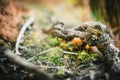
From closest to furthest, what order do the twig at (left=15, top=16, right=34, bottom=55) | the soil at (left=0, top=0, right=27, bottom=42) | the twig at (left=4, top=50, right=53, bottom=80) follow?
the twig at (left=4, top=50, right=53, bottom=80) → the twig at (left=15, top=16, right=34, bottom=55) → the soil at (left=0, top=0, right=27, bottom=42)

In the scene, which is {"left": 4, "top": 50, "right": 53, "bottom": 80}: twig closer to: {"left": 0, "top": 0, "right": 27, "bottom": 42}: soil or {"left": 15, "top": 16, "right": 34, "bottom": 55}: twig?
{"left": 15, "top": 16, "right": 34, "bottom": 55}: twig

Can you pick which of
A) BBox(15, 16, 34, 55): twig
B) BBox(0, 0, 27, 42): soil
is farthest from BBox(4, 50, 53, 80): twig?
BBox(0, 0, 27, 42): soil

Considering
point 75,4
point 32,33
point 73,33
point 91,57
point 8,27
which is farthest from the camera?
point 75,4

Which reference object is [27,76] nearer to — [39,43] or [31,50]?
[31,50]

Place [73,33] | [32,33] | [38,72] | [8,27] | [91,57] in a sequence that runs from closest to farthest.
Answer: [38,72], [91,57], [73,33], [8,27], [32,33]

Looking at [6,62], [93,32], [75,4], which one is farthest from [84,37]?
[75,4]

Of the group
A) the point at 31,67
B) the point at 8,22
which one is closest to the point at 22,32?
the point at 8,22

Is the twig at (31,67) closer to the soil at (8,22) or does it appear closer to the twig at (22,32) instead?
the twig at (22,32)

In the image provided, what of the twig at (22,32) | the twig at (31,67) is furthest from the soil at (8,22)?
the twig at (31,67)

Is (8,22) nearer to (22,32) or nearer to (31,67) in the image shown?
(22,32)

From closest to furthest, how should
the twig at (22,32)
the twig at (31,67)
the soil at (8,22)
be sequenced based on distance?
the twig at (31,67)
the twig at (22,32)
the soil at (8,22)

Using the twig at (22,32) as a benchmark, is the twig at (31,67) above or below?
below
